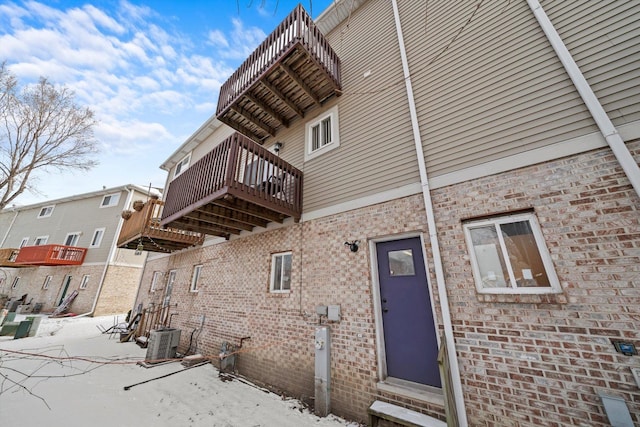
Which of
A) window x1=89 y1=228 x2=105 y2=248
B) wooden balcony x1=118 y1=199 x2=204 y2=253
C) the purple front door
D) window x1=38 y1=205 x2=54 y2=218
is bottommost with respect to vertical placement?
the purple front door

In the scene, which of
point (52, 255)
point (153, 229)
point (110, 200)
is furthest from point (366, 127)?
point (52, 255)

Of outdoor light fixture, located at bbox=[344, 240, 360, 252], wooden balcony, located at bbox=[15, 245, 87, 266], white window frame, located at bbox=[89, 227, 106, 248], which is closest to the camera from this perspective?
outdoor light fixture, located at bbox=[344, 240, 360, 252]

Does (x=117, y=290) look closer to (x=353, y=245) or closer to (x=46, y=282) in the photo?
(x=46, y=282)

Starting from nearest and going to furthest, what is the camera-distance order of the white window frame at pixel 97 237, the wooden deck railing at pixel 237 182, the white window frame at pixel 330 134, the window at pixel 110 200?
the wooden deck railing at pixel 237 182 < the white window frame at pixel 330 134 < the white window frame at pixel 97 237 < the window at pixel 110 200

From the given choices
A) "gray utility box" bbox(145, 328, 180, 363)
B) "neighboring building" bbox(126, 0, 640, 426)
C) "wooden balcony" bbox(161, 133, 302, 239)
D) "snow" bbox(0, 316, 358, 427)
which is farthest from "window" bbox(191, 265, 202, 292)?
"wooden balcony" bbox(161, 133, 302, 239)

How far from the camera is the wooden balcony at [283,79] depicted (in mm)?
5441

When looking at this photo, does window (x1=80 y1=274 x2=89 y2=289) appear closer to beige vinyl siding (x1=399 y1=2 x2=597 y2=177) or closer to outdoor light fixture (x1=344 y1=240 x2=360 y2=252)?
outdoor light fixture (x1=344 y1=240 x2=360 y2=252)

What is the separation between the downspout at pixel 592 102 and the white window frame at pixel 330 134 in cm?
379

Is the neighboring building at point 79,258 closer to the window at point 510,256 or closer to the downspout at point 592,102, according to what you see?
the window at point 510,256

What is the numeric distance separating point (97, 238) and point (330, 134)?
70.1ft

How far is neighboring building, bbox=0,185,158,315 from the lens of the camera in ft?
51.8

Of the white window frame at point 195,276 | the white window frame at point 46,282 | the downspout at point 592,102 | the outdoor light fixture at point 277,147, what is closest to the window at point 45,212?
the white window frame at point 46,282

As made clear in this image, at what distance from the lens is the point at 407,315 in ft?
12.1

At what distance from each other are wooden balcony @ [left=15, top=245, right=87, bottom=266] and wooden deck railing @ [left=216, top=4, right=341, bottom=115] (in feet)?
63.2
